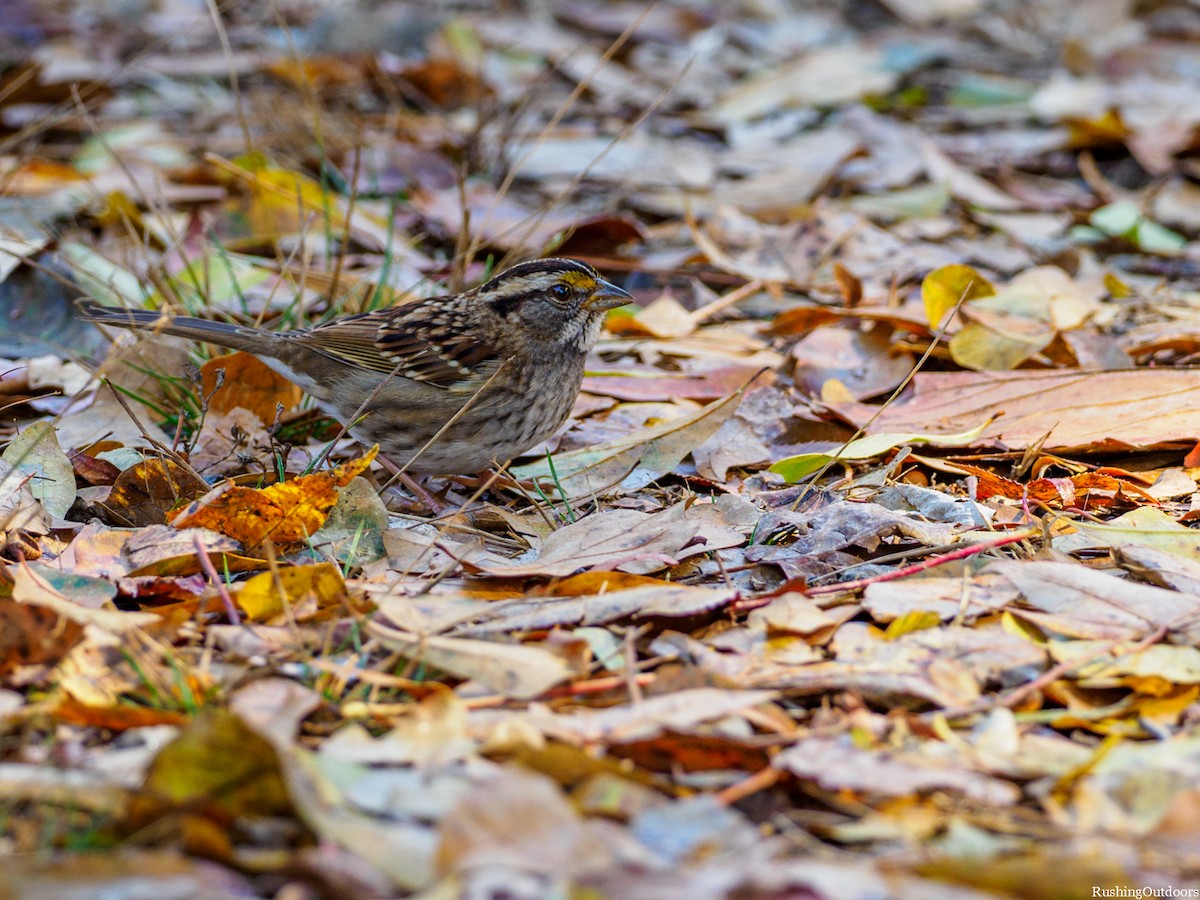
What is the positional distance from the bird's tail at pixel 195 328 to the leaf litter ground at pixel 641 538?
0.51 feet

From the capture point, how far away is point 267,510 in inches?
129

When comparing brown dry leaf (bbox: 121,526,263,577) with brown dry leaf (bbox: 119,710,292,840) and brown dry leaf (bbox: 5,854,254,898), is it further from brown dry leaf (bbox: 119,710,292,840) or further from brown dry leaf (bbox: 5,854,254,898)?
brown dry leaf (bbox: 5,854,254,898)

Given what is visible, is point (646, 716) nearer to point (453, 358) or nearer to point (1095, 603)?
point (1095, 603)

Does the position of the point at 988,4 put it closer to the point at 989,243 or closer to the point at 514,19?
the point at 514,19

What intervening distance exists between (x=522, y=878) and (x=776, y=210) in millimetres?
4761

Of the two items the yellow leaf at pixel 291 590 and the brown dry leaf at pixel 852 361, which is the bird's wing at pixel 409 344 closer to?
the brown dry leaf at pixel 852 361

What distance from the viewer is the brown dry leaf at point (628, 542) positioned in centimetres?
312

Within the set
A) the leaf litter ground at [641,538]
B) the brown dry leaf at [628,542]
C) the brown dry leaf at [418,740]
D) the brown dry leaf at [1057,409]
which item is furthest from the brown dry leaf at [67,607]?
the brown dry leaf at [1057,409]

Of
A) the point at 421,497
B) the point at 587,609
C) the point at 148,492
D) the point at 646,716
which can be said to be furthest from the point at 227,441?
the point at 646,716

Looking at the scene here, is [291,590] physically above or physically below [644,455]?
above

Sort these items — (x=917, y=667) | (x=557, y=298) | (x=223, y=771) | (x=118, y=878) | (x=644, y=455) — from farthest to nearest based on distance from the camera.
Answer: (x=557, y=298), (x=644, y=455), (x=917, y=667), (x=223, y=771), (x=118, y=878)

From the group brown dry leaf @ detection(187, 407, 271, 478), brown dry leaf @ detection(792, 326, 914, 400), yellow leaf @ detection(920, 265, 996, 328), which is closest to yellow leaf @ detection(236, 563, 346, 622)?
brown dry leaf @ detection(187, 407, 271, 478)

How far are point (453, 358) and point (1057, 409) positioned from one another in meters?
1.94

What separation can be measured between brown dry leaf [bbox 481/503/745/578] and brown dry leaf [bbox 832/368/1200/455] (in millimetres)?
1002
